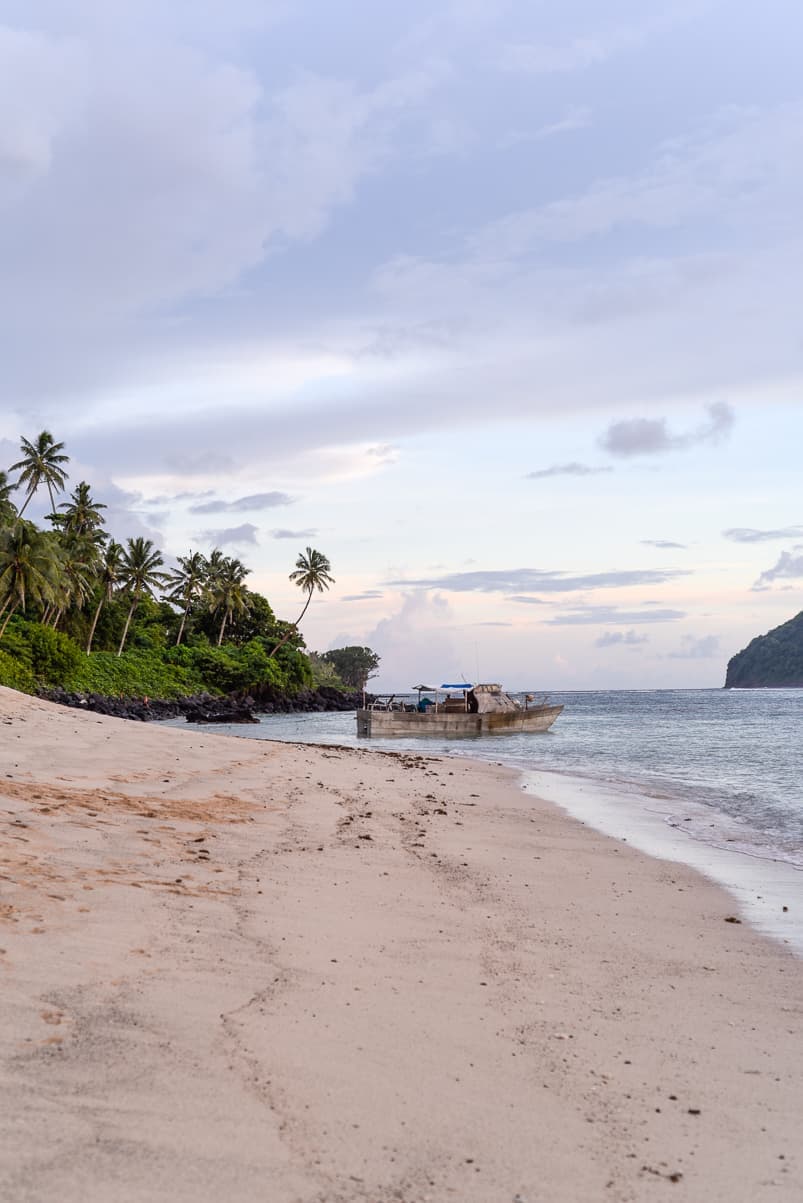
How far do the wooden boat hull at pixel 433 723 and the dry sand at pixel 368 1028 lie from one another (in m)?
37.3

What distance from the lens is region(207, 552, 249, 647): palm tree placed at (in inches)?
3489

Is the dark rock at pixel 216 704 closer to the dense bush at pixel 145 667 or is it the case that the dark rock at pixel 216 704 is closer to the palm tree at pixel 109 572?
the dense bush at pixel 145 667

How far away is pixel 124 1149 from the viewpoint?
3.52 meters

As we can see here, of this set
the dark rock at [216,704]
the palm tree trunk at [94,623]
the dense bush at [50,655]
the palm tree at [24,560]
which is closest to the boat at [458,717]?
the dark rock at [216,704]

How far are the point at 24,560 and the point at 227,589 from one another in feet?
118

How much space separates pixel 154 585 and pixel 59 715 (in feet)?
188

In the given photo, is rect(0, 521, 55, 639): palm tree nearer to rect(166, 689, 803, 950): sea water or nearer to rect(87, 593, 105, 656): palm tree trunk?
rect(87, 593, 105, 656): palm tree trunk

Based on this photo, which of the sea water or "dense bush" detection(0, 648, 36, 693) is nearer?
the sea water

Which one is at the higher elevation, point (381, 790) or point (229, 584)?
point (229, 584)

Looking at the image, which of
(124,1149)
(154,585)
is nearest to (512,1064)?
(124,1149)

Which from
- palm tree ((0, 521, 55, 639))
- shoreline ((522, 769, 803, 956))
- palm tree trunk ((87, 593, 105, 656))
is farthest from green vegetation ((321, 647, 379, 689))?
shoreline ((522, 769, 803, 956))

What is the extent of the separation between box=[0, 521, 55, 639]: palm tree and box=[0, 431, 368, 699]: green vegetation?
0.20 feet

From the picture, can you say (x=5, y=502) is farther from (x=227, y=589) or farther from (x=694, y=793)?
(x=694, y=793)

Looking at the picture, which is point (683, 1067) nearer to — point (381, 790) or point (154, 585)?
point (381, 790)
